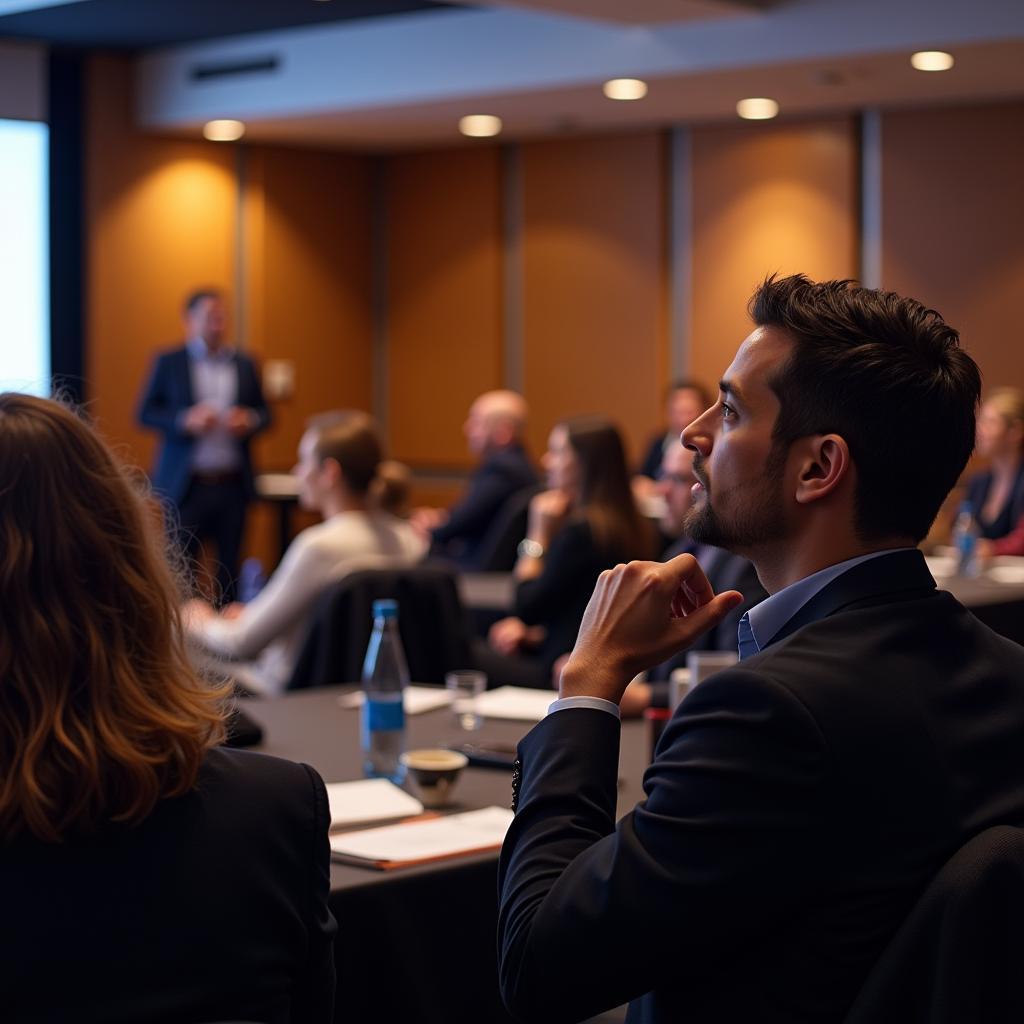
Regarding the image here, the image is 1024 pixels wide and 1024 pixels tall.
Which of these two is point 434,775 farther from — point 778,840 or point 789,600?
point 778,840

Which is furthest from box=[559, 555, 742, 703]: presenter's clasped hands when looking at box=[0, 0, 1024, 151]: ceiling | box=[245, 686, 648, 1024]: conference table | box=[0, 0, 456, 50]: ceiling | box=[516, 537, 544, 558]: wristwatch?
box=[0, 0, 456, 50]: ceiling

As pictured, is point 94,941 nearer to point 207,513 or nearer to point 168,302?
point 207,513

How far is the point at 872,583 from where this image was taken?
4.84 ft

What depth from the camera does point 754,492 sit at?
153 cm

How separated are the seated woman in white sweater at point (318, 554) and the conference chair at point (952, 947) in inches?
116

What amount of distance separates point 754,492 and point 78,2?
24.9 feet

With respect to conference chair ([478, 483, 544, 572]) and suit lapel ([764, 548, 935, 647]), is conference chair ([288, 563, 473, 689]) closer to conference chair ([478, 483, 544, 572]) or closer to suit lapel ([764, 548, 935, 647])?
conference chair ([478, 483, 544, 572])

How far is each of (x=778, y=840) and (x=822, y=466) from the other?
36 cm

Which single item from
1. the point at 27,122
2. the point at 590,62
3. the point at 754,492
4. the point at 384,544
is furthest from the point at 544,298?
the point at 754,492

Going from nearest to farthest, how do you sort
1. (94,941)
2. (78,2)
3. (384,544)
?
(94,941) < (384,544) < (78,2)

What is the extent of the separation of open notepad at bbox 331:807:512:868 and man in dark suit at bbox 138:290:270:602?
22.2ft

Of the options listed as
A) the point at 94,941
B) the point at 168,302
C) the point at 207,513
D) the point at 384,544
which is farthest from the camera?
the point at 168,302

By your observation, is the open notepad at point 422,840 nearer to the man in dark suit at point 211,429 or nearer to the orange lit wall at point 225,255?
the man in dark suit at point 211,429

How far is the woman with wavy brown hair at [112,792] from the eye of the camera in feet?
4.73
